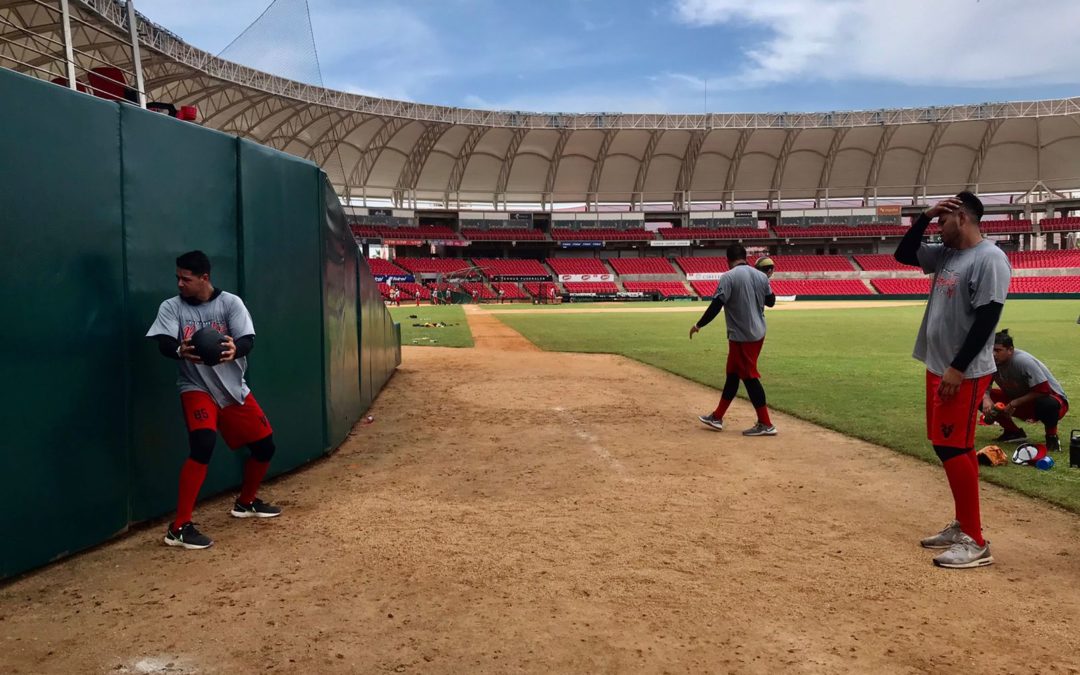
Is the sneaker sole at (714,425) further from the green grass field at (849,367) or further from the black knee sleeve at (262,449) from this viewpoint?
the black knee sleeve at (262,449)

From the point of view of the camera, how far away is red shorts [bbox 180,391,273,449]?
3.90 metres

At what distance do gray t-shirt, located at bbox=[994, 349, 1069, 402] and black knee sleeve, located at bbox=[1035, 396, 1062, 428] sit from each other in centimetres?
12

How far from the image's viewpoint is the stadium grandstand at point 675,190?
192 feet

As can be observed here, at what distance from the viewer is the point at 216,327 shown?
12.9ft

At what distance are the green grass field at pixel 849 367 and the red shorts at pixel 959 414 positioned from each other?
152cm

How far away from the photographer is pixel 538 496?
4.88m

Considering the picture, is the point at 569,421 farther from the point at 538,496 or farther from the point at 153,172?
the point at 153,172

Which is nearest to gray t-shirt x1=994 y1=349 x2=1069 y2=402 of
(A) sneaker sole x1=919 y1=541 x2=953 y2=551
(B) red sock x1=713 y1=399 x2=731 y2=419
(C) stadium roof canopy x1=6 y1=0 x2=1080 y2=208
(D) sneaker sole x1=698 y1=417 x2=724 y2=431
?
(B) red sock x1=713 y1=399 x2=731 y2=419

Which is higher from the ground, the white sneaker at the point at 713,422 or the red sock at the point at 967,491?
the red sock at the point at 967,491

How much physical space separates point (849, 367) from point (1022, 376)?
6.39 metres

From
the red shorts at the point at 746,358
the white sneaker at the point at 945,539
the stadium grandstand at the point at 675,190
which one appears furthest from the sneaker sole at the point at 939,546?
the stadium grandstand at the point at 675,190

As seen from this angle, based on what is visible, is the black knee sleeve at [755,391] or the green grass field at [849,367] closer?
the green grass field at [849,367]

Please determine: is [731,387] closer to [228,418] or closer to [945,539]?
[945,539]

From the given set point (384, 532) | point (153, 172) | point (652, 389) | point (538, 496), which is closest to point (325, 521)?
point (384, 532)
